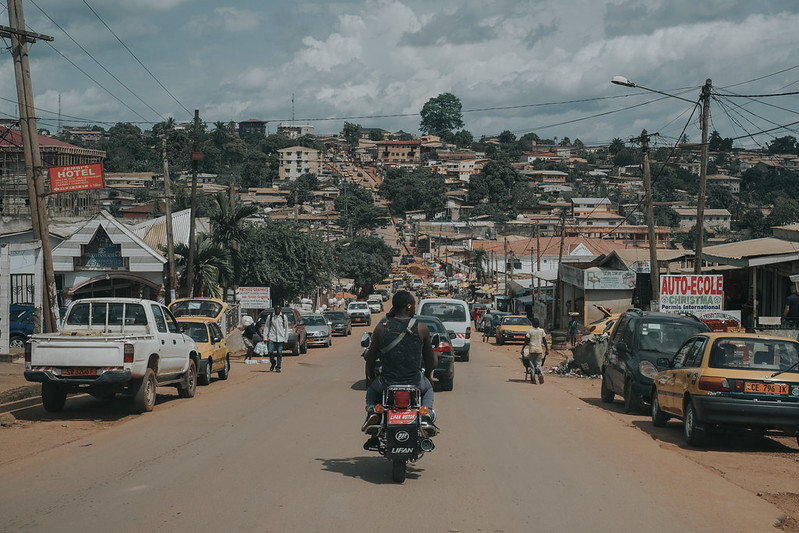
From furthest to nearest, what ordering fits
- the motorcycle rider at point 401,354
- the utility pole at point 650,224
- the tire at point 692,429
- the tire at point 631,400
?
the utility pole at point 650,224 < the tire at point 631,400 < the tire at point 692,429 < the motorcycle rider at point 401,354

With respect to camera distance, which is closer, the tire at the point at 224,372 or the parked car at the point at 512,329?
the tire at the point at 224,372

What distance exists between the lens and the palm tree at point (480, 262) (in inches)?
3986

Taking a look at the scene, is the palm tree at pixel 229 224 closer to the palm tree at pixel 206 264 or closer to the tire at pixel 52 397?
the palm tree at pixel 206 264

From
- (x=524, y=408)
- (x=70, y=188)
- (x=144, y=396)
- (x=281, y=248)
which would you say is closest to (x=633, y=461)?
(x=524, y=408)

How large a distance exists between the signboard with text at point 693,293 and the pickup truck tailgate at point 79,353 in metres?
16.8

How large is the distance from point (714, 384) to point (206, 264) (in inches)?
1277

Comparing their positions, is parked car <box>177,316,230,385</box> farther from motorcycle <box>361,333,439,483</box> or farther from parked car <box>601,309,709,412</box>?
motorcycle <box>361,333,439,483</box>

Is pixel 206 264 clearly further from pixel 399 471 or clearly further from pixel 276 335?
pixel 399 471

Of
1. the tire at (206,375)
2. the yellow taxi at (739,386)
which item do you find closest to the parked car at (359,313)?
the tire at (206,375)

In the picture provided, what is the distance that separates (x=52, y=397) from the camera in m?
15.1

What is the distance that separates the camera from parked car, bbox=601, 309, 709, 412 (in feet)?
52.5

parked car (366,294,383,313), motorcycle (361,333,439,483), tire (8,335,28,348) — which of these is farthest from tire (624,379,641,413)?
parked car (366,294,383,313)

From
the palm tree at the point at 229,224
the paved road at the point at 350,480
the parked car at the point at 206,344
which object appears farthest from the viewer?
the palm tree at the point at 229,224

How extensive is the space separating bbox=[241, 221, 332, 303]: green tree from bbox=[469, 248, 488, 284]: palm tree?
45917 millimetres
